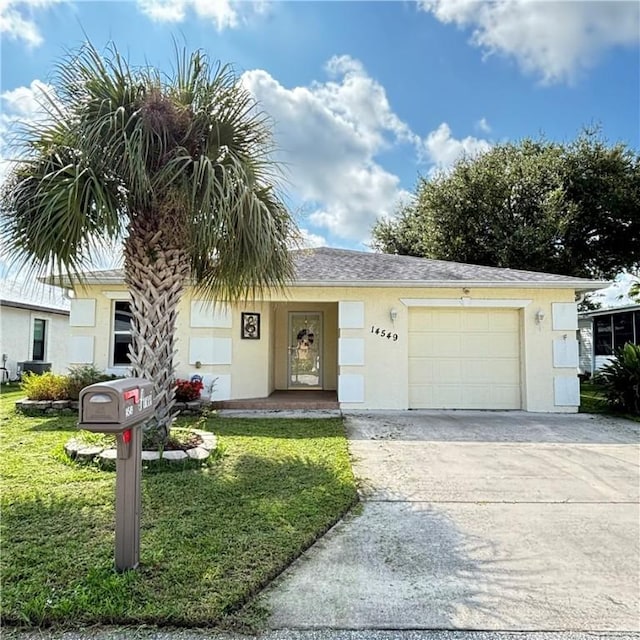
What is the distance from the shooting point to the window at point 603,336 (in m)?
16.8

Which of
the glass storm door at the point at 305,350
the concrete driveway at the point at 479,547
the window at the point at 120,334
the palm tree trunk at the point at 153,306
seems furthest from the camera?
the glass storm door at the point at 305,350

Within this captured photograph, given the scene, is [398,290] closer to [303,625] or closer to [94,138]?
[94,138]

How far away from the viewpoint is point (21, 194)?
516 centimetres

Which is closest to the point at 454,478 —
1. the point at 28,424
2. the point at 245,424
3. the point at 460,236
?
the point at 245,424

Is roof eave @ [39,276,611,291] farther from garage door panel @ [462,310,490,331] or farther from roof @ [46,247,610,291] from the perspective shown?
garage door panel @ [462,310,490,331]

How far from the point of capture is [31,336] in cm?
1655

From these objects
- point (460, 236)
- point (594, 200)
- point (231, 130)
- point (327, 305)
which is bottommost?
point (327, 305)

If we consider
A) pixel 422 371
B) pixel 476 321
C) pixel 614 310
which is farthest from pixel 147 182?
pixel 614 310

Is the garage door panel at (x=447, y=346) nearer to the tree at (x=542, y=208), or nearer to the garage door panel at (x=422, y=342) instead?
the garage door panel at (x=422, y=342)

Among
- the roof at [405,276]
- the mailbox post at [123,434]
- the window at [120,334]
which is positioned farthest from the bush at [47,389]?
the mailbox post at [123,434]

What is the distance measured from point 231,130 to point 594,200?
16.7m

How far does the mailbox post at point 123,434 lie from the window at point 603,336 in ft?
59.4

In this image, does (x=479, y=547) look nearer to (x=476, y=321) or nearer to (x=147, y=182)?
(x=147, y=182)

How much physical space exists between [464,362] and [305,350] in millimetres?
4579
